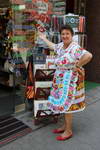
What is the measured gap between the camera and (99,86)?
6406mm

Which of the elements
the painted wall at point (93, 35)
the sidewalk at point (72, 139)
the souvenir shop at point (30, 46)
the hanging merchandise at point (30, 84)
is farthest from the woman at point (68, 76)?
the painted wall at point (93, 35)

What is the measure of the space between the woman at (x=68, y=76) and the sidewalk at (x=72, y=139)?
0.49 ft

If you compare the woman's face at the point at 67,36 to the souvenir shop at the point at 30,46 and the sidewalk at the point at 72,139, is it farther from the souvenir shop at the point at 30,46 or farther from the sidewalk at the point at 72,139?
the sidewalk at the point at 72,139

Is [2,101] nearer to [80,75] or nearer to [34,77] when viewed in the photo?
[34,77]

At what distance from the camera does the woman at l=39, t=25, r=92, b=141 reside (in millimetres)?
3223

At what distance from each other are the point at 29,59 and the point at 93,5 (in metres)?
3.12

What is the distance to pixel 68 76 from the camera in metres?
3.29

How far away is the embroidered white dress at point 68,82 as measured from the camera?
323cm

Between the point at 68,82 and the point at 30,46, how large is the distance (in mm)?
1272

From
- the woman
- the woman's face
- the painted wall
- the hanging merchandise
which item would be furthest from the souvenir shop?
the painted wall

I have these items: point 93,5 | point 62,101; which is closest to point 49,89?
point 62,101

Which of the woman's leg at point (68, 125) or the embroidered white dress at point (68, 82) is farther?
the woman's leg at point (68, 125)

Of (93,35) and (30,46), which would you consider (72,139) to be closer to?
(30,46)

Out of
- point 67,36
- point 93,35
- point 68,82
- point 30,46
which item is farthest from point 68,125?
point 93,35
